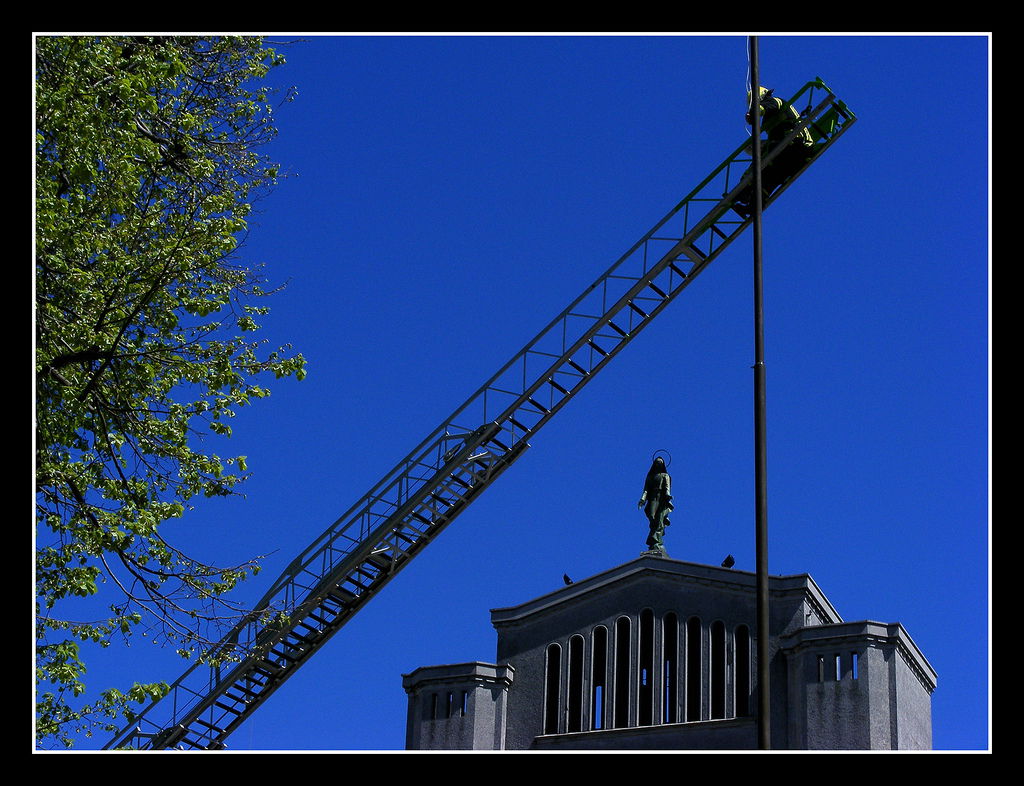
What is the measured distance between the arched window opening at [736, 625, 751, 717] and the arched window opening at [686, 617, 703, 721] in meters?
0.96

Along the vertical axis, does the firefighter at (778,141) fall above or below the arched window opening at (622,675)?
above

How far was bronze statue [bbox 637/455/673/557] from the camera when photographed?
37344 mm

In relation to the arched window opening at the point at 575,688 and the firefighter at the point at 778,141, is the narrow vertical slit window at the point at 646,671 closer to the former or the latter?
the arched window opening at the point at 575,688

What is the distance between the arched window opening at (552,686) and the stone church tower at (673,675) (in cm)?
3

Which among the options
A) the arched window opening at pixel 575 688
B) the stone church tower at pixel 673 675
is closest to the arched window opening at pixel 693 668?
the stone church tower at pixel 673 675

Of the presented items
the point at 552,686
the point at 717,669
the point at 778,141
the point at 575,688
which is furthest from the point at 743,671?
the point at 778,141

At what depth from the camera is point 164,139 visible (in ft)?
65.2

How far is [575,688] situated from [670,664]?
8.59 feet

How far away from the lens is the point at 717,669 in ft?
111

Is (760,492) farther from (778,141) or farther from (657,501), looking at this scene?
(657,501)

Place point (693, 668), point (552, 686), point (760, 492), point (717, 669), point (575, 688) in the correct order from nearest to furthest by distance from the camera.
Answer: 1. point (760, 492)
2. point (717, 669)
3. point (693, 668)
4. point (575, 688)
5. point (552, 686)

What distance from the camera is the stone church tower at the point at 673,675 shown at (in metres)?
31.5

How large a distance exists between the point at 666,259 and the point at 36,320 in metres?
15.7

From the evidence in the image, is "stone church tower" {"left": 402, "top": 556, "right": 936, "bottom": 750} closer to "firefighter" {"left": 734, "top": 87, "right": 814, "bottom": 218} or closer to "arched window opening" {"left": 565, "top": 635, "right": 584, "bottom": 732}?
"arched window opening" {"left": 565, "top": 635, "right": 584, "bottom": 732}
